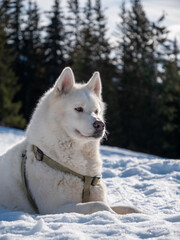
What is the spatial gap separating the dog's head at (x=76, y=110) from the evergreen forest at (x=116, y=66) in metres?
26.4

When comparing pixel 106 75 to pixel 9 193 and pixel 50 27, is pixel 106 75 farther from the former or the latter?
pixel 9 193

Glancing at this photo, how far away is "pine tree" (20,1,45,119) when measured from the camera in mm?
33531

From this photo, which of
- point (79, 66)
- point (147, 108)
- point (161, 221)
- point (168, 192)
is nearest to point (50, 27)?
point (79, 66)

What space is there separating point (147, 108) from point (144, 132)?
8.01 ft

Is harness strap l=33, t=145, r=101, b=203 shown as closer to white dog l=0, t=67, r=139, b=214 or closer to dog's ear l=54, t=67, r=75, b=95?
white dog l=0, t=67, r=139, b=214

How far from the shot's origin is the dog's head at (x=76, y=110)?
3831mm

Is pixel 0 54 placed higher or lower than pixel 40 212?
higher

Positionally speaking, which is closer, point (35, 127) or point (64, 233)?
point (64, 233)

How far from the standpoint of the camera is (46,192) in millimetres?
3773

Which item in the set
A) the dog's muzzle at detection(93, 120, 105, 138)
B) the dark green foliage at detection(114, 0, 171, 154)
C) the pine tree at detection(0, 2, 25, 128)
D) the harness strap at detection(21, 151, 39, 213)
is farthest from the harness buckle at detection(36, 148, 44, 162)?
the dark green foliage at detection(114, 0, 171, 154)

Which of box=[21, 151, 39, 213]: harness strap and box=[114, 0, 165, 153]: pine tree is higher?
box=[114, 0, 165, 153]: pine tree

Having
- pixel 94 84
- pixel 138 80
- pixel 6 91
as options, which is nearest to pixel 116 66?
pixel 138 80

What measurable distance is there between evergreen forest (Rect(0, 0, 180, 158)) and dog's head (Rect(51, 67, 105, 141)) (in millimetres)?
26437

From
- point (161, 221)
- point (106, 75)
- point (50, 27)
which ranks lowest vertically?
point (161, 221)
